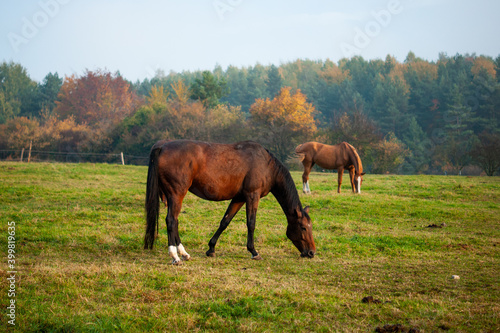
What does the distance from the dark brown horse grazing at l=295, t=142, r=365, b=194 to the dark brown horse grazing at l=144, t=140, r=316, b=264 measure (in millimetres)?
9432

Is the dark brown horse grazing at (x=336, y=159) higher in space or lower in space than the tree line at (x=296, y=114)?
lower

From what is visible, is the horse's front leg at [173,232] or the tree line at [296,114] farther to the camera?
the tree line at [296,114]

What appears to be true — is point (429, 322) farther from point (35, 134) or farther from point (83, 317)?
point (35, 134)

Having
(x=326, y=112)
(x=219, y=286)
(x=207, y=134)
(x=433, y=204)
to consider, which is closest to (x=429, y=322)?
(x=219, y=286)

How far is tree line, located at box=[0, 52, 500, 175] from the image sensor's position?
41125 millimetres

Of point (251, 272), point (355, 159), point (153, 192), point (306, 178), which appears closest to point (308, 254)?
point (251, 272)

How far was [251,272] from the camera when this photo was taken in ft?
20.5

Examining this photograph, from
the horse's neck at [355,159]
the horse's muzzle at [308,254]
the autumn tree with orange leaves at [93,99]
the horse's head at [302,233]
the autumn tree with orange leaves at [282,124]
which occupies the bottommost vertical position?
the horse's muzzle at [308,254]

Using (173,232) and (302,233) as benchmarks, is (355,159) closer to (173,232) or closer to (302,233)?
(302,233)

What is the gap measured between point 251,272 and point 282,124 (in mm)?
38621

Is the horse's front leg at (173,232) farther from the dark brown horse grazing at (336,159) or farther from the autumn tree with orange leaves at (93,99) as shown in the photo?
the autumn tree with orange leaves at (93,99)

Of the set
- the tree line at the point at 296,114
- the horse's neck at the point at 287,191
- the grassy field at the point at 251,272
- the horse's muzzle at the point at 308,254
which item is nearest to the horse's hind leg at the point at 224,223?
the grassy field at the point at 251,272

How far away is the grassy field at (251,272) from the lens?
4164mm

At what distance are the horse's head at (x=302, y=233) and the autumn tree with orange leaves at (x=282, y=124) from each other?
34.7m
